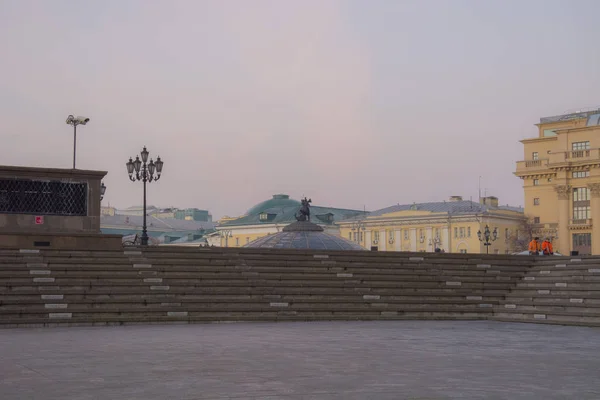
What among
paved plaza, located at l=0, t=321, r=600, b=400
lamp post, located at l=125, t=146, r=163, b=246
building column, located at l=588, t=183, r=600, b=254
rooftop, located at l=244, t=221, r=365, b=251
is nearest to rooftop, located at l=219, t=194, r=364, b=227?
building column, located at l=588, t=183, r=600, b=254

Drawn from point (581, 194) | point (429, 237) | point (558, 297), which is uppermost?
point (581, 194)

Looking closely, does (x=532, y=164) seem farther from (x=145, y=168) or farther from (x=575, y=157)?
(x=145, y=168)

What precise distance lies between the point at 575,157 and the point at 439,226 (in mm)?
20639

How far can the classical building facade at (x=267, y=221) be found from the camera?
386 feet

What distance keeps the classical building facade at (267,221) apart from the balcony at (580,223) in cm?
3105

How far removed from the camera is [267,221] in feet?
390

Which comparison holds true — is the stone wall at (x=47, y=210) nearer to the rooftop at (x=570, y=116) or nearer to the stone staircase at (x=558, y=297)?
the stone staircase at (x=558, y=297)

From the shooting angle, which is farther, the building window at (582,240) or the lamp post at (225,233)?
the lamp post at (225,233)

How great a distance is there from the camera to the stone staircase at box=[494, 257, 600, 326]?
26.6 metres

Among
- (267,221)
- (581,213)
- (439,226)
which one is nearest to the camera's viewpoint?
(581,213)

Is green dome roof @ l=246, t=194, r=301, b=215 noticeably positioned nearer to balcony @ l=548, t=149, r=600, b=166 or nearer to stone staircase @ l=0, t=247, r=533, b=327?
balcony @ l=548, t=149, r=600, b=166

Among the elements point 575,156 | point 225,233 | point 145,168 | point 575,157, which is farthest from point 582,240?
point 145,168

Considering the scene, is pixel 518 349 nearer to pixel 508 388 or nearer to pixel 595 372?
pixel 595 372

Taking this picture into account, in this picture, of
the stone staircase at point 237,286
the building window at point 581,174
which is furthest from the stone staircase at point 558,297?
the building window at point 581,174
